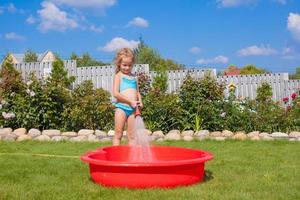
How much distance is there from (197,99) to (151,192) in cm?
522

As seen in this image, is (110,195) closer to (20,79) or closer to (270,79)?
(20,79)

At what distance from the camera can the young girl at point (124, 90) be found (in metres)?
4.91

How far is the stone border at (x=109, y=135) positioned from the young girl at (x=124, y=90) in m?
2.51

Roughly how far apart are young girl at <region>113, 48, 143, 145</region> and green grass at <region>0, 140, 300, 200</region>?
0.63m

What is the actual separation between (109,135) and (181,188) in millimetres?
4627

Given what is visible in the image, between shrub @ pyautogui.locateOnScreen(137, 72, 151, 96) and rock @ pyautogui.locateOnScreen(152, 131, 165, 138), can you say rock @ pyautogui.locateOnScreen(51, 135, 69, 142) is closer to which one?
rock @ pyautogui.locateOnScreen(152, 131, 165, 138)

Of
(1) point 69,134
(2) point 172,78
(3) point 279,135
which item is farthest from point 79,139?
(2) point 172,78

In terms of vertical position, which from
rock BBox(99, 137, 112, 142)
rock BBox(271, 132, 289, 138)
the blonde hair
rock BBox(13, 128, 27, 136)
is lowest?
rock BBox(99, 137, 112, 142)

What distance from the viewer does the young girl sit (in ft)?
16.1

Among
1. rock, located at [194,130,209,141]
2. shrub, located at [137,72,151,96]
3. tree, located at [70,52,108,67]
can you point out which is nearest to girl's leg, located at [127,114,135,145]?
rock, located at [194,130,209,141]

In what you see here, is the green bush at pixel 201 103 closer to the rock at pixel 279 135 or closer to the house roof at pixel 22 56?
the rock at pixel 279 135

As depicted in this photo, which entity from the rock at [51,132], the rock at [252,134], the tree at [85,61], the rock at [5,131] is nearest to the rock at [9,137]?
the rock at [5,131]

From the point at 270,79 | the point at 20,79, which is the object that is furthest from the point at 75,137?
the point at 270,79

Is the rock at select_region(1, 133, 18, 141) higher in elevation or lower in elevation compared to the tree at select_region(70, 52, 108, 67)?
lower
